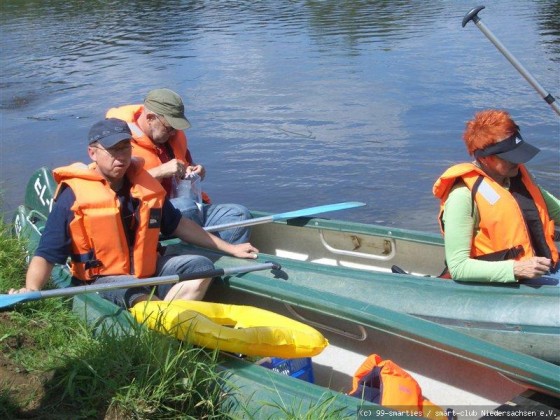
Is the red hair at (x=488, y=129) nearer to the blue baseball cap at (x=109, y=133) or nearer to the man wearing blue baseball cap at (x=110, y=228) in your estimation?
the man wearing blue baseball cap at (x=110, y=228)

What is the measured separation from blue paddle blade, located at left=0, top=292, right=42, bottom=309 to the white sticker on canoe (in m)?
1.89

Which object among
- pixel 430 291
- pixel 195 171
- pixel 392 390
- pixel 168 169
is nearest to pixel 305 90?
pixel 195 171

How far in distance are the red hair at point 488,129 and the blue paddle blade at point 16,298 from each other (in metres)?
1.92

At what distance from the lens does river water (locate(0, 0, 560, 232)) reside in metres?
7.68

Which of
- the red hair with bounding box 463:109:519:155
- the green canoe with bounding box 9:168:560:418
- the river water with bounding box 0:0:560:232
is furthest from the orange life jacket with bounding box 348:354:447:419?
the river water with bounding box 0:0:560:232

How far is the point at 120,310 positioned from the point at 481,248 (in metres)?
1.61

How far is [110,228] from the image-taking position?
349 centimetres

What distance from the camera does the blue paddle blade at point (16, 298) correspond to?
3076 millimetres

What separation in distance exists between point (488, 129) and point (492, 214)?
37 centimetres

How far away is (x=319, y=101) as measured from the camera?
1008cm

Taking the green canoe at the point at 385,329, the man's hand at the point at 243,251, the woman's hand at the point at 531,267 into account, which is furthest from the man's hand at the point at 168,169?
the woman's hand at the point at 531,267

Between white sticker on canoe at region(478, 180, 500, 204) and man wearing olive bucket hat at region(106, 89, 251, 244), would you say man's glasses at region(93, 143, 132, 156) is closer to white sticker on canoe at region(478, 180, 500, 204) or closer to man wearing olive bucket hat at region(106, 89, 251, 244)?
man wearing olive bucket hat at region(106, 89, 251, 244)

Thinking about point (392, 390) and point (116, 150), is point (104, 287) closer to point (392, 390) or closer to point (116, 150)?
point (116, 150)

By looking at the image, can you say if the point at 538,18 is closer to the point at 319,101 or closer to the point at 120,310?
the point at 319,101
